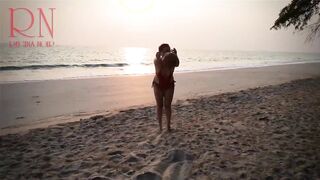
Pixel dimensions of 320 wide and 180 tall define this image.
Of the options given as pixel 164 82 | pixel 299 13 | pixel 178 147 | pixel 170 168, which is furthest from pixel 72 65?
pixel 170 168

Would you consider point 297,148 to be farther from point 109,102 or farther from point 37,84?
point 37,84

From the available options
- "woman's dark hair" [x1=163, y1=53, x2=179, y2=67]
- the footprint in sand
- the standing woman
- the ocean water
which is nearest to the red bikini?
the standing woman

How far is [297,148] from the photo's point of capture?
286 centimetres

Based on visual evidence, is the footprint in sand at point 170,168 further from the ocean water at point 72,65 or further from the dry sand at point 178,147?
the ocean water at point 72,65

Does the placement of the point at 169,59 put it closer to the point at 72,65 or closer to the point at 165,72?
the point at 165,72

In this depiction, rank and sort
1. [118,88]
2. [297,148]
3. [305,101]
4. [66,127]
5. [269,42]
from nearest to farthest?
[297,148]
[66,127]
[305,101]
[118,88]
[269,42]

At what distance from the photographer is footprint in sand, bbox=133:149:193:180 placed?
2.40m

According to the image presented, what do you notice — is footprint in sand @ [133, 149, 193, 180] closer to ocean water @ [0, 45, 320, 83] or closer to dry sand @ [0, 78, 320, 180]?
dry sand @ [0, 78, 320, 180]

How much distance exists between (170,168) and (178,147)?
52 cm

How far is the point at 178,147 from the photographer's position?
10.1 feet

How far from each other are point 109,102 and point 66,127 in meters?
2.33

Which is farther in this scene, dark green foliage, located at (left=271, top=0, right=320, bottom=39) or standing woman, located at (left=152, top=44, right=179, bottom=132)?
dark green foliage, located at (left=271, top=0, right=320, bottom=39)

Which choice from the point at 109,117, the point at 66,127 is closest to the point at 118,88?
the point at 109,117

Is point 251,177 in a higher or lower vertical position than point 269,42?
lower
